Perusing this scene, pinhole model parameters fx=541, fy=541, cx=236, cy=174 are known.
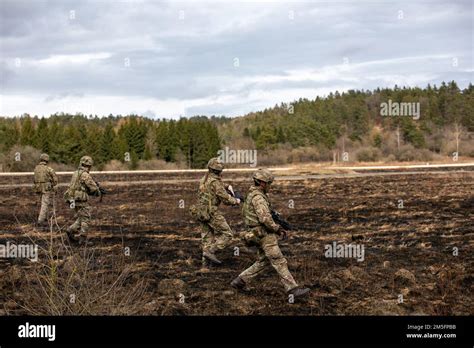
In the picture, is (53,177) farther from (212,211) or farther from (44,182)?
(212,211)

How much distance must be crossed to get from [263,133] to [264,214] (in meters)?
73.4

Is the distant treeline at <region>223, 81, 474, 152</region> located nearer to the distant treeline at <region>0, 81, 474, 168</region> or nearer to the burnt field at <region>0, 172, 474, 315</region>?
the distant treeline at <region>0, 81, 474, 168</region>

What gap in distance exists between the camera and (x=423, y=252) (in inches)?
460

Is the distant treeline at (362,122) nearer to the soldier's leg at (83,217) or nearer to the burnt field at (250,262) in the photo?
the burnt field at (250,262)

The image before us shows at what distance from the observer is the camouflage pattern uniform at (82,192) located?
12344mm

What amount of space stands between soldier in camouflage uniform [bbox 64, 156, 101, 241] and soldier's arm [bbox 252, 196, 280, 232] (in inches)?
212

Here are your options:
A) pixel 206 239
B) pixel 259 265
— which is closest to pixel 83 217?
pixel 206 239

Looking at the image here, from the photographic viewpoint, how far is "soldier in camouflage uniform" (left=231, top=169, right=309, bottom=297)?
827 centimetres

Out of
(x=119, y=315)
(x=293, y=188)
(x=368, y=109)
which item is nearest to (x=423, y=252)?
(x=119, y=315)

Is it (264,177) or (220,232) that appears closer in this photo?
(264,177)

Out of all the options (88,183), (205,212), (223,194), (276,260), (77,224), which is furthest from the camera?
(77,224)

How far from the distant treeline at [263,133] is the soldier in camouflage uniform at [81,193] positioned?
48.1 ft

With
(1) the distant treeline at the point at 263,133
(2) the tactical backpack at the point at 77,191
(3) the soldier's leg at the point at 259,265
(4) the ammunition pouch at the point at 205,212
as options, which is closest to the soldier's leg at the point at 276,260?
(3) the soldier's leg at the point at 259,265

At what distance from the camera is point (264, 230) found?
8391mm
